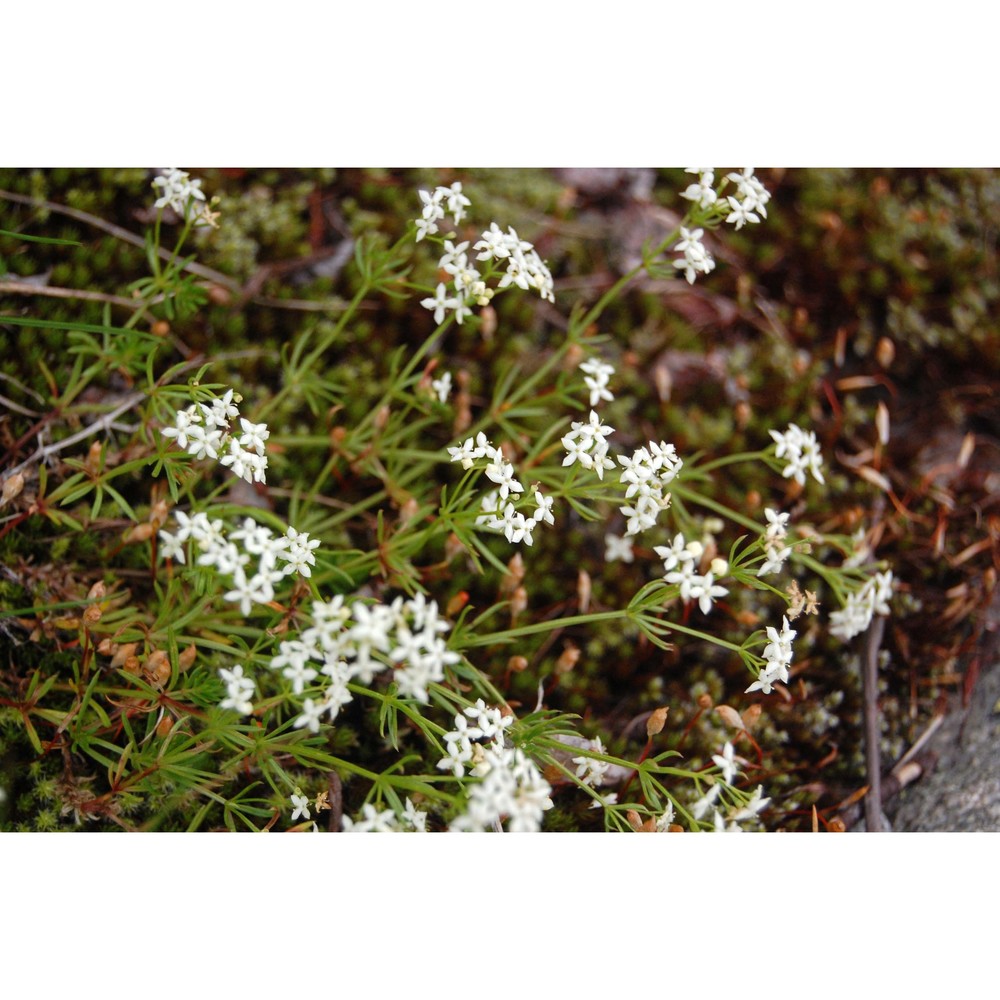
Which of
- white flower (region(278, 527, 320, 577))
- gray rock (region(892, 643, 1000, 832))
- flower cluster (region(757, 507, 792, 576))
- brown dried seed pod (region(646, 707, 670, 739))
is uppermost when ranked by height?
flower cluster (region(757, 507, 792, 576))

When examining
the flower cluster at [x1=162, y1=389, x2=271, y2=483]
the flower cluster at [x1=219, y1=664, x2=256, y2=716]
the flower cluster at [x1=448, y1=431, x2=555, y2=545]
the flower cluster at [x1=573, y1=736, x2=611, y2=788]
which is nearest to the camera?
the flower cluster at [x1=219, y1=664, x2=256, y2=716]

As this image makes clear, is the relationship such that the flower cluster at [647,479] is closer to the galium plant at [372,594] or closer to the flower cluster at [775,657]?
the galium plant at [372,594]

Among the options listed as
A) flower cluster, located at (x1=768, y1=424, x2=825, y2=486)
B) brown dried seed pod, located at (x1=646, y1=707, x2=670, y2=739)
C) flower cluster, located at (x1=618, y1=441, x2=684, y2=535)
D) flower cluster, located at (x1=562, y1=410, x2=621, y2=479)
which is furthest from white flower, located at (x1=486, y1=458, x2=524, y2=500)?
flower cluster, located at (x1=768, y1=424, x2=825, y2=486)

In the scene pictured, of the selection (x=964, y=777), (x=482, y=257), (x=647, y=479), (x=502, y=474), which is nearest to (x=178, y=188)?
(x=482, y=257)

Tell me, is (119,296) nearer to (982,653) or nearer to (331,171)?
(331,171)

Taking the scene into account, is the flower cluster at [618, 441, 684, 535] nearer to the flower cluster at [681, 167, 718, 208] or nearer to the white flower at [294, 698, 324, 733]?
the flower cluster at [681, 167, 718, 208]

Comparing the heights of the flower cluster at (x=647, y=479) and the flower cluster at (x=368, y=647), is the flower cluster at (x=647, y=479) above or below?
above

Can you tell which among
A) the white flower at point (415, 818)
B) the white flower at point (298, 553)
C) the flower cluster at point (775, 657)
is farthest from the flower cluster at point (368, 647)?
the flower cluster at point (775, 657)

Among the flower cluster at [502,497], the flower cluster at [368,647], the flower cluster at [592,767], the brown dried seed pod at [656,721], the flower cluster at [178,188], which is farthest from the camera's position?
the flower cluster at [178,188]

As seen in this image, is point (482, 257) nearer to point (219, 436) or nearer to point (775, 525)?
point (219, 436)
